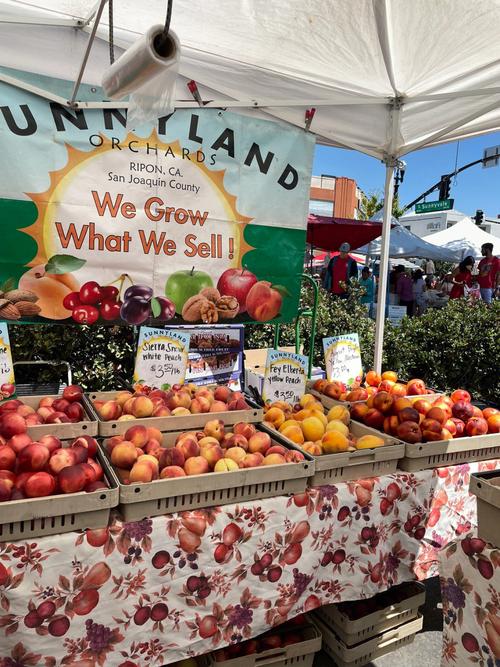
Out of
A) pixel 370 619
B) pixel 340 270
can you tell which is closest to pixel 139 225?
pixel 370 619

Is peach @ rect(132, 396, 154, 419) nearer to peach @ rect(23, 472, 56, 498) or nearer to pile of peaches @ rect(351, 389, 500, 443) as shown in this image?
peach @ rect(23, 472, 56, 498)

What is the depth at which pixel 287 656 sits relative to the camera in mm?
2078

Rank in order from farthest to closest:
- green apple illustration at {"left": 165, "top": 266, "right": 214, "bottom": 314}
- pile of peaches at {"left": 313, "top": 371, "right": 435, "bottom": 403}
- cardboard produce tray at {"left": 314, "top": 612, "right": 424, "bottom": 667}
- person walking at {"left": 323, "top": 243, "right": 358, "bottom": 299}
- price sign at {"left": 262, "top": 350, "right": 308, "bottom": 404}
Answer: person walking at {"left": 323, "top": 243, "right": 358, "bottom": 299}, green apple illustration at {"left": 165, "top": 266, "right": 214, "bottom": 314}, pile of peaches at {"left": 313, "top": 371, "right": 435, "bottom": 403}, price sign at {"left": 262, "top": 350, "right": 308, "bottom": 404}, cardboard produce tray at {"left": 314, "top": 612, "right": 424, "bottom": 667}

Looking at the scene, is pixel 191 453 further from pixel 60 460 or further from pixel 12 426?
pixel 12 426

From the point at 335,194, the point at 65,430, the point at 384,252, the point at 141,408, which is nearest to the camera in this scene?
the point at 65,430

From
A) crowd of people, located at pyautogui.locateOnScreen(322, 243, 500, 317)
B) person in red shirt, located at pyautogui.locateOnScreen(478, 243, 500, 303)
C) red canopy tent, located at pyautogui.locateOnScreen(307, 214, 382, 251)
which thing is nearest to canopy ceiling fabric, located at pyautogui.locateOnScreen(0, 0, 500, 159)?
crowd of people, located at pyautogui.locateOnScreen(322, 243, 500, 317)

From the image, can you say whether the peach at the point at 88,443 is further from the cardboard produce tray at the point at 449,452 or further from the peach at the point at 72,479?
the cardboard produce tray at the point at 449,452

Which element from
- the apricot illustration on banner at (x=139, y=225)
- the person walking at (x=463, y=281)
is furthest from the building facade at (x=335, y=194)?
the apricot illustration on banner at (x=139, y=225)

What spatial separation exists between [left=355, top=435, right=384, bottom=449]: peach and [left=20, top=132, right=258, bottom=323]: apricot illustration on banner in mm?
1414

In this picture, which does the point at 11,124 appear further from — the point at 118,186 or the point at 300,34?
the point at 300,34

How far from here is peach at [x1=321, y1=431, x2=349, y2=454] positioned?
86.5 inches

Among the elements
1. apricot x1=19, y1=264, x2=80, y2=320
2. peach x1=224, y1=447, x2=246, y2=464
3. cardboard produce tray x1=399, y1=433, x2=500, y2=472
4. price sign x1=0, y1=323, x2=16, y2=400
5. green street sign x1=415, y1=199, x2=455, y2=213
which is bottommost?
cardboard produce tray x1=399, y1=433, x2=500, y2=472

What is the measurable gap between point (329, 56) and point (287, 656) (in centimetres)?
321

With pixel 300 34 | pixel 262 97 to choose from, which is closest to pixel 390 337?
pixel 262 97
